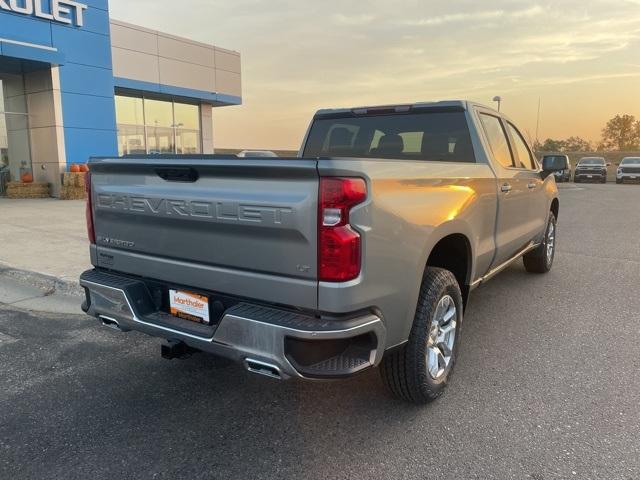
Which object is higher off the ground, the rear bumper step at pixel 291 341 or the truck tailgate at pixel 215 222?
the truck tailgate at pixel 215 222

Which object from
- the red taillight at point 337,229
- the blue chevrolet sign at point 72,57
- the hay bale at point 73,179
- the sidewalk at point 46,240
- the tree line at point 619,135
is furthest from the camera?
the tree line at point 619,135

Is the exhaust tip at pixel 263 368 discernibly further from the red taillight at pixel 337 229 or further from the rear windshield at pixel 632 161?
the rear windshield at pixel 632 161

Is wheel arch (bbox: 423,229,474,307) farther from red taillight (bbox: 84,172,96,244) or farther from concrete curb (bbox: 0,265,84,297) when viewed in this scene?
concrete curb (bbox: 0,265,84,297)

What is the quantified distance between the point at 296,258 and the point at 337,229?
25 cm

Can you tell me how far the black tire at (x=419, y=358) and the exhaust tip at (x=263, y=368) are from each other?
69 cm

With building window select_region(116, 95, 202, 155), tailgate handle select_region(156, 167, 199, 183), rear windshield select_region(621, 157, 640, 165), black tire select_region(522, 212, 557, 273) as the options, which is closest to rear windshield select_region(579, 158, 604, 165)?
rear windshield select_region(621, 157, 640, 165)

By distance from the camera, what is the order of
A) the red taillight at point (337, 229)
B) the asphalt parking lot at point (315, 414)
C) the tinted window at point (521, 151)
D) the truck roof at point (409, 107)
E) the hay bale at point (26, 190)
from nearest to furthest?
the red taillight at point (337, 229) → the asphalt parking lot at point (315, 414) → the truck roof at point (409, 107) → the tinted window at point (521, 151) → the hay bale at point (26, 190)

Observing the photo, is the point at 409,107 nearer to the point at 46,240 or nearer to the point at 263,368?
the point at 263,368

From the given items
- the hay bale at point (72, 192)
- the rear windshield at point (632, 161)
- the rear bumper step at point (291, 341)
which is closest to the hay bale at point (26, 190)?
the hay bale at point (72, 192)

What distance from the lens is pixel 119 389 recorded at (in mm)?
3406

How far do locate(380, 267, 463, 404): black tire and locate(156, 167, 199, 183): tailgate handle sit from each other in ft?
4.75

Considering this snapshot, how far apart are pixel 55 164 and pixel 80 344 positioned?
43.4 feet

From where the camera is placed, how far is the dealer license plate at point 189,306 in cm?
281

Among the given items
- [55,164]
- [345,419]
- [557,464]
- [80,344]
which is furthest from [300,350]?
[55,164]
